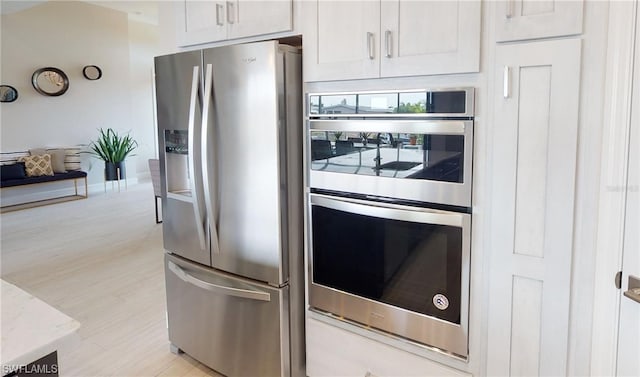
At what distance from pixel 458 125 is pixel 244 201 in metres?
1.01

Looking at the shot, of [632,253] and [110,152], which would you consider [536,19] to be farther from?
[110,152]

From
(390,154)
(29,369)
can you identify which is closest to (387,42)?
(390,154)

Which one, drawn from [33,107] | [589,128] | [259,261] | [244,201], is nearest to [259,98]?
[244,201]

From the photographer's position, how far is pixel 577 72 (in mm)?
1332

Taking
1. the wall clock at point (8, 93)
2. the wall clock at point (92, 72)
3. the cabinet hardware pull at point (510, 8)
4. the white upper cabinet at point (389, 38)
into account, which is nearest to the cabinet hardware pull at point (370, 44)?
the white upper cabinet at point (389, 38)

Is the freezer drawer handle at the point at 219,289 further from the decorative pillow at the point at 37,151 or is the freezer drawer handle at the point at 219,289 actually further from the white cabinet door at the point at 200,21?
the decorative pillow at the point at 37,151

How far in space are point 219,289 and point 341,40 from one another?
1.28 metres

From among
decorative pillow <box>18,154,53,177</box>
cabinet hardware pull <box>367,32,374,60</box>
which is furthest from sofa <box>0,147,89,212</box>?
cabinet hardware pull <box>367,32,374,60</box>

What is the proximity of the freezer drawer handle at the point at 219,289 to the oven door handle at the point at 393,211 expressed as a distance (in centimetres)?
50

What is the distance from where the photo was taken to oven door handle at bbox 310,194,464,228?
1.60 metres

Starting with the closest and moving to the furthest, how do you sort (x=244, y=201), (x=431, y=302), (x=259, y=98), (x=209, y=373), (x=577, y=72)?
(x=577, y=72) → (x=431, y=302) → (x=259, y=98) → (x=244, y=201) → (x=209, y=373)

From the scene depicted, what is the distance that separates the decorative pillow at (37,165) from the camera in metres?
6.96

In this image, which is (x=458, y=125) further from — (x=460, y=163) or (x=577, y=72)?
(x=577, y=72)

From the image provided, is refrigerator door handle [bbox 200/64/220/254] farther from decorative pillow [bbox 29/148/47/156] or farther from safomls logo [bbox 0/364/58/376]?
decorative pillow [bbox 29/148/47/156]
